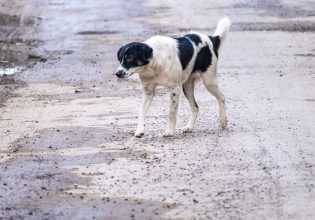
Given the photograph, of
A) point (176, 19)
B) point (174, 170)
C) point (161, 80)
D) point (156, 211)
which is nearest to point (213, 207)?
point (156, 211)

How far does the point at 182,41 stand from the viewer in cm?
1049

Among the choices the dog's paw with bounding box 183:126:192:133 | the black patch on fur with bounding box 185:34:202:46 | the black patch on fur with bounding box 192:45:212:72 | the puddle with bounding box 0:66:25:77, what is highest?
the black patch on fur with bounding box 185:34:202:46

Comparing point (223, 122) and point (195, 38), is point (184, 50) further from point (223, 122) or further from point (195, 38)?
point (223, 122)

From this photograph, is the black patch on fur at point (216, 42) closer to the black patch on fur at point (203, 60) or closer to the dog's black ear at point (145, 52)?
the black patch on fur at point (203, 60)

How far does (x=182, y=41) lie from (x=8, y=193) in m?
3.61

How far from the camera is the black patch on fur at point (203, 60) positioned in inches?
420

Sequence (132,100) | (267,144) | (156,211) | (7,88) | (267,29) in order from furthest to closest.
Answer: (267,29) → (7,88) → (132,100) → (267,144) → (156,211)

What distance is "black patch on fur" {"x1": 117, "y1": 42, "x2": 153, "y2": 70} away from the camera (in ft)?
32.6

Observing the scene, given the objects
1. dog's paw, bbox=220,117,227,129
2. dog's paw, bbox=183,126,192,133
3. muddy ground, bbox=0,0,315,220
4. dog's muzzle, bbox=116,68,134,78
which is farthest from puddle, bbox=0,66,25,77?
dog's muzzle, bbox=116,68,134,78

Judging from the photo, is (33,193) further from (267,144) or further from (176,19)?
(176,19)

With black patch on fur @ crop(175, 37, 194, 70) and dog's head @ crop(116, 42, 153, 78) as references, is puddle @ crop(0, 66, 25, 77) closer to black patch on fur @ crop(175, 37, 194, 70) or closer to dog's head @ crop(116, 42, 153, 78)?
black patch on fur @ crop(175, 37, 194, 70)

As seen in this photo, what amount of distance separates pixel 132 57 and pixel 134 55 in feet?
0.12

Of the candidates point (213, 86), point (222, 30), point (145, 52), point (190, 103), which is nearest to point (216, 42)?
point (222, 30)

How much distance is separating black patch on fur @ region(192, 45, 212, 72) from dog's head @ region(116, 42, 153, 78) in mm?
913
